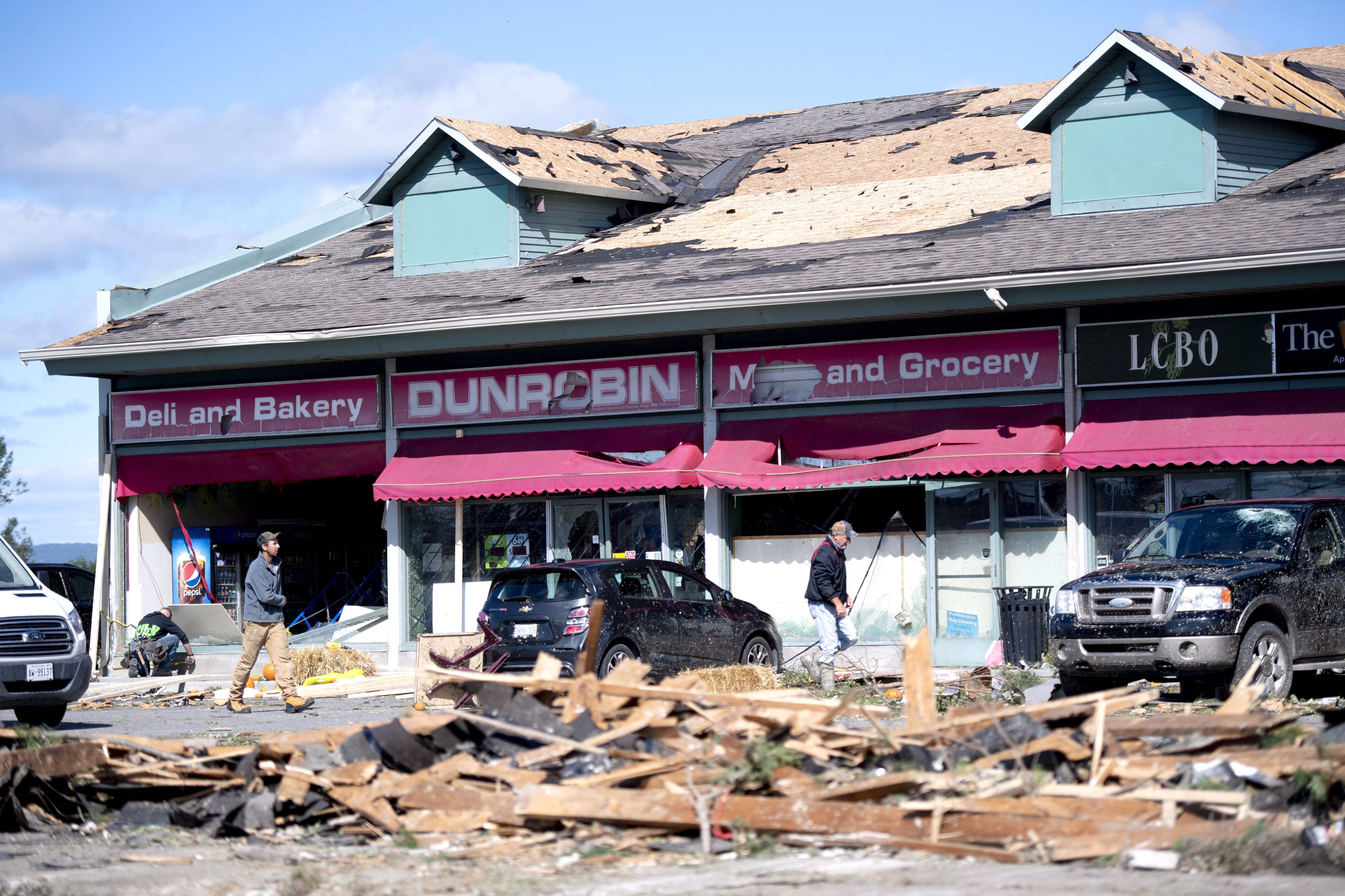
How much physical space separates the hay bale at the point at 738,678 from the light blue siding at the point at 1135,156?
8236mm

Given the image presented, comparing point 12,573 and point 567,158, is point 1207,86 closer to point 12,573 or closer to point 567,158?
point 567,158

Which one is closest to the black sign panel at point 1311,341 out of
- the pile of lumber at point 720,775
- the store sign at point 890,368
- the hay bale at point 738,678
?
the store sign at point 890,368

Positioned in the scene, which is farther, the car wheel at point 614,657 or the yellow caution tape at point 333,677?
the yellow caution tape at point 333,677

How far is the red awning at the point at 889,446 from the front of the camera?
1695 centimetres

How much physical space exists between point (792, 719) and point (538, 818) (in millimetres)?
1422

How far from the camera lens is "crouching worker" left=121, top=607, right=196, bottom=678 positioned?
20.1 meters

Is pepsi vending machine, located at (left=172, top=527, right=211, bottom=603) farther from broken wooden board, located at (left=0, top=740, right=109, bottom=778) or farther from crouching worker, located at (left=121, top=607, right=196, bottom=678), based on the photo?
broken wooden board, located at (left=0, top=740, right=109, bottom=778)

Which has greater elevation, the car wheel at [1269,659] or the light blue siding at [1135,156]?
the light blue siding at [1135,156]

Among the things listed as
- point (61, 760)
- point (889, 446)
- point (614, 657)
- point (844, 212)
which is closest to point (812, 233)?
point (844, 212)

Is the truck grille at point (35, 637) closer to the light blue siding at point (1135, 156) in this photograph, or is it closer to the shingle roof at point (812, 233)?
the shingle roof at point (812, 233)

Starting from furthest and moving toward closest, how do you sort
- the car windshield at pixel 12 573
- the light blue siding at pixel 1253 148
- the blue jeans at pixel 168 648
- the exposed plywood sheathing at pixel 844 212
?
the exposed plywood sheathing at pixel 844 212 < the blue jeans at pixel 168 648 < the light blue siding at pixel 1253 148 < the car windshield at pixel 12 573

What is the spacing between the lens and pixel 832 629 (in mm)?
15578

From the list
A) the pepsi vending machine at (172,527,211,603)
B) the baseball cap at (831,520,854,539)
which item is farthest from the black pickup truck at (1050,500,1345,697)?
the pepsi vending machine at (172,527,211,603)

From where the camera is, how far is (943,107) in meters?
27.3
